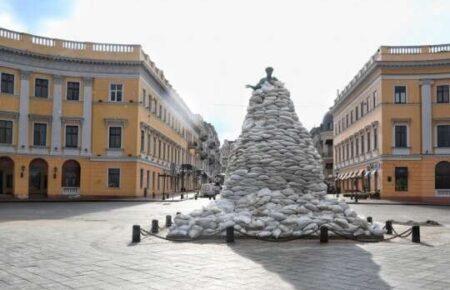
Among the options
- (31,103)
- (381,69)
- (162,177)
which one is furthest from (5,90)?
(381,69)

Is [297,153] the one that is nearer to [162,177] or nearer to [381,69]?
[381,69]

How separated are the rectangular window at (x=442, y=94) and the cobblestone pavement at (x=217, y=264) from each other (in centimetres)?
3278

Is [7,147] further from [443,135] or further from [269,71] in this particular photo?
[443,135]

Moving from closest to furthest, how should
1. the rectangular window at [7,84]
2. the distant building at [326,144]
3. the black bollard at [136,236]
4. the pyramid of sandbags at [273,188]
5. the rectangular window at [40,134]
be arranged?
the black bollard at [136,236] < the pyramid of sandbags at [273,188] < the rectangular window at [7,84] < the rectangular window at [40,134] < the distant building at [326,144]

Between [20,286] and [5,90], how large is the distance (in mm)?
37234

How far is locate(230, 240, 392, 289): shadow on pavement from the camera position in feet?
28.3

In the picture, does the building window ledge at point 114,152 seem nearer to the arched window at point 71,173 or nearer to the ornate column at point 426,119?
the arched window at point 71,173

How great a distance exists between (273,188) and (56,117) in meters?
32.0

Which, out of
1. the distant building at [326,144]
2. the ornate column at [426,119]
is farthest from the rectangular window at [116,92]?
the distant building at [326,144]

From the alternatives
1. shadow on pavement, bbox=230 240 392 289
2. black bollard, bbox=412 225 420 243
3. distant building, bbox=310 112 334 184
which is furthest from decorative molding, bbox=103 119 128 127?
distant building, bbox=310 112 334 184

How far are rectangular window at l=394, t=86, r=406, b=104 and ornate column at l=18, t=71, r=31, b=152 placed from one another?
31.4 m

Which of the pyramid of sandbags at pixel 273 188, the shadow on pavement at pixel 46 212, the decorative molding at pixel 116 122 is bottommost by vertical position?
the shadow on pavement at pixel 46 212

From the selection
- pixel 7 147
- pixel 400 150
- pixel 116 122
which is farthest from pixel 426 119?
pixel 7 147

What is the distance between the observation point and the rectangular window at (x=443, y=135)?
1756 inches
